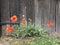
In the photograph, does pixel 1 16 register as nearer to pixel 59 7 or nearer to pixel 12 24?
pixel 12 24

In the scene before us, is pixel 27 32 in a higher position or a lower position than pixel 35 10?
lower

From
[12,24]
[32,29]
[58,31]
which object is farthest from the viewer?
[58,31]

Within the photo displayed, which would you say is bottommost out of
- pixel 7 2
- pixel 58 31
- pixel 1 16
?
pixel 58 31

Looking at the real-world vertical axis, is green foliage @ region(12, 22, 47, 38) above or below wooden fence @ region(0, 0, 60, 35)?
below

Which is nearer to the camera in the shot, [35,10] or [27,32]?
[27,32]

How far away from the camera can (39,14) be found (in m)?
7.09

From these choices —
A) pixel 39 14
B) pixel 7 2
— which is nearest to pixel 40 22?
pixel 39 14

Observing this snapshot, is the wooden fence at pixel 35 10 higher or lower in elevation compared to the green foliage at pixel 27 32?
higher

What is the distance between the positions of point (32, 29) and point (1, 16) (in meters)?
1.18

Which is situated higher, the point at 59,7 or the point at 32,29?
the point at 59,7

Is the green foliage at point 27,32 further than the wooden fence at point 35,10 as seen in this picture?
No

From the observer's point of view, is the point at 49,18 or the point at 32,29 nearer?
the point at 32,29

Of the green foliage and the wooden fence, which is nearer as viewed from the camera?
the green foliage

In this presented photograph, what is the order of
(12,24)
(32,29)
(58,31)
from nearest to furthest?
(32,29)
(12,24)
(58,31)
